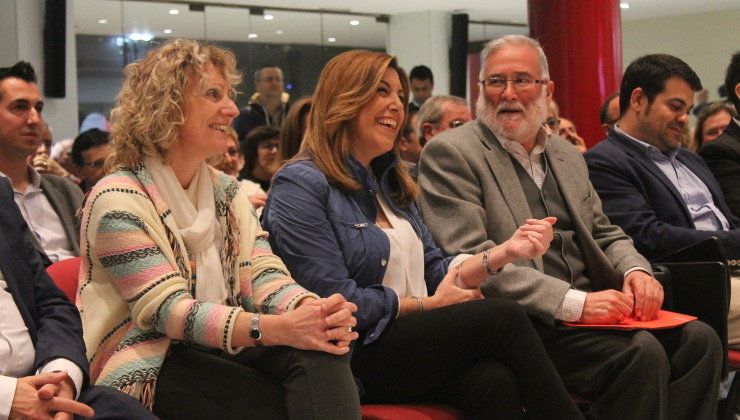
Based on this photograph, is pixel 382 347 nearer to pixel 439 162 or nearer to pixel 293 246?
pixel 293 246

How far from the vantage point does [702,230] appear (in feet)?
11.2

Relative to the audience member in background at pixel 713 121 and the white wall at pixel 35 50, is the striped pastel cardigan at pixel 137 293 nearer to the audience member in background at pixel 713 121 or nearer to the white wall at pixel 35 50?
the audience member in background at pixel 713 121

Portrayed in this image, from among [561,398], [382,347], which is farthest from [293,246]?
[561,398]

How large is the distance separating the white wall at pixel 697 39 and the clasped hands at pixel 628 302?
1196cm

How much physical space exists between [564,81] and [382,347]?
4.23m

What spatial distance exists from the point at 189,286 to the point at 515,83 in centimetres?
149

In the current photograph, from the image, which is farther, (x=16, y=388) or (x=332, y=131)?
(x=332, y=131)

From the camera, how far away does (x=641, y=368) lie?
2.66 metres

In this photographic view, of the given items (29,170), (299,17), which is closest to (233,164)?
(29,170)

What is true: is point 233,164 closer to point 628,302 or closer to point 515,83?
point 515,83

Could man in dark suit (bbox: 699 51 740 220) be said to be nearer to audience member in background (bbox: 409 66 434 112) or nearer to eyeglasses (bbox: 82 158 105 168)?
eyeglasses (bbox: 82 158 105 168)

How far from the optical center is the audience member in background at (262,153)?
500 cm

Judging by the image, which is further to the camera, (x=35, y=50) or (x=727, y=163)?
(x=35, y=50)

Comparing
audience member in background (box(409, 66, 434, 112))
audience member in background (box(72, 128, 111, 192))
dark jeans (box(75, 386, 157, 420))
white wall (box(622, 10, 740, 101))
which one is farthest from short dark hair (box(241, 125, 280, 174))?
white wall (box(622, 10, 740, 101))
